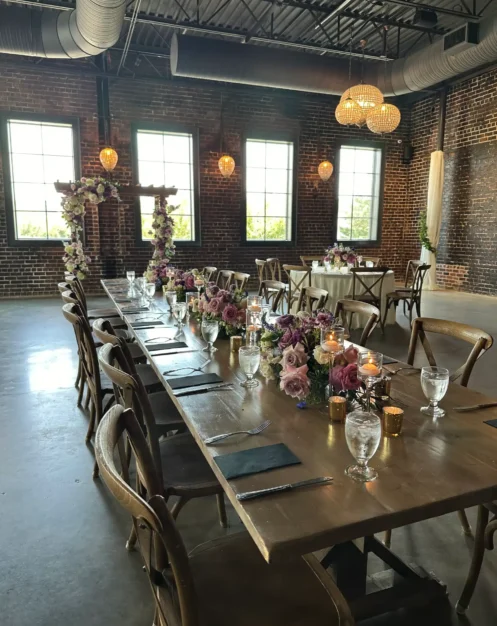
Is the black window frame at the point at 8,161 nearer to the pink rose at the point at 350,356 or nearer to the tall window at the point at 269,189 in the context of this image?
the tall window at the point at 269,189

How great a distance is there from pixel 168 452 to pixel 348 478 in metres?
1.01

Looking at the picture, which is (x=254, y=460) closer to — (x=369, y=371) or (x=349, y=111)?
(x=369, y=371)

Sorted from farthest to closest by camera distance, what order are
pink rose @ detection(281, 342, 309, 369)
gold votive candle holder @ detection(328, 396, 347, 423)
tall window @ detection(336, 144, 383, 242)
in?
tall window @ detection(336, 144, 383, 242) < pink rose @ detection(281, 342, 309, 369) < gold votive candle holder @ detection(328, 396, 347, 423)

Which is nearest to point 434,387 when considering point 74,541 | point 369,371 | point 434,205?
point 369,371

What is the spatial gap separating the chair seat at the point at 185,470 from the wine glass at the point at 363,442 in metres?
0.68

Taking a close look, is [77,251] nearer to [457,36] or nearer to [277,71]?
[277,71]

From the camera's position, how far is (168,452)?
1926 mm

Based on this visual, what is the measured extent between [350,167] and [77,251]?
21.9 ft

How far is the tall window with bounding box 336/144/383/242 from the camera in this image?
10.5 metres

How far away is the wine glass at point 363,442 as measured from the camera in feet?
3.67

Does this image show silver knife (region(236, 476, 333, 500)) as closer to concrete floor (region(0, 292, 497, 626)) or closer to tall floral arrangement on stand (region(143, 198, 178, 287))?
concrete floor (region(0, 292, 497, 626))

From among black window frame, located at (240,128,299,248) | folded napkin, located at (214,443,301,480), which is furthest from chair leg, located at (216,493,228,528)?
black window frame, located at (240,128,299,248)

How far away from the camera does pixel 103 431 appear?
1066 mm

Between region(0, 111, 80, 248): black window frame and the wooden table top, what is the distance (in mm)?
8076
